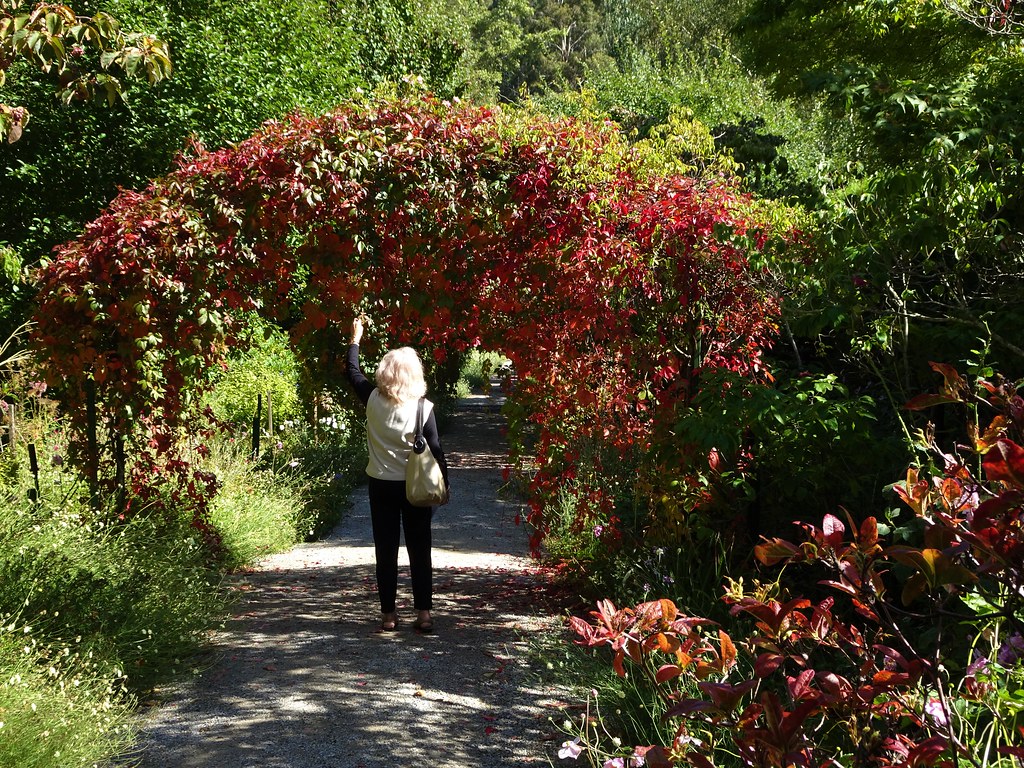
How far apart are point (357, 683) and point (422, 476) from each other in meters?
1.16

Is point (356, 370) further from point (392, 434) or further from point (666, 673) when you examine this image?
point (666, 673)

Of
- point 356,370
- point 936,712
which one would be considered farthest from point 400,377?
point 936,712

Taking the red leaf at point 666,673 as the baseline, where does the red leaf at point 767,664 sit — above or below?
above

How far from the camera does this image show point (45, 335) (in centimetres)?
557

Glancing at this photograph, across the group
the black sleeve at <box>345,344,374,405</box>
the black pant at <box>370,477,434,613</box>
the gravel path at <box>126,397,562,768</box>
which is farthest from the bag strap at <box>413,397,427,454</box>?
the gravel path at <box>126,397,562,768</box>

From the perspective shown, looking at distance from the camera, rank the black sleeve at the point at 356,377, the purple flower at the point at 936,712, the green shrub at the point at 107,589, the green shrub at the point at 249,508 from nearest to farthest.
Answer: the purple flower at the point at 936,712 < the green shrub at the point at 107,589 < the black sleeve at the point at 356,377 < the green shrub at the point at 249,508

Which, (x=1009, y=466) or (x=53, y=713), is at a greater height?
(x=1009, y=466)

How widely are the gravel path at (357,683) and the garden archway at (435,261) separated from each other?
1287 millimetres

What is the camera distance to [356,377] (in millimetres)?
5551

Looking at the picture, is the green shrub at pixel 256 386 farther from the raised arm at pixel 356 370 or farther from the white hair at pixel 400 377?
the white hair at pixel 400 377

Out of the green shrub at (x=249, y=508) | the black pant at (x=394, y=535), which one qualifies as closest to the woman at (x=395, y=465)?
the black pant at (x=394, y=535)

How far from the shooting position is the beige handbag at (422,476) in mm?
5215

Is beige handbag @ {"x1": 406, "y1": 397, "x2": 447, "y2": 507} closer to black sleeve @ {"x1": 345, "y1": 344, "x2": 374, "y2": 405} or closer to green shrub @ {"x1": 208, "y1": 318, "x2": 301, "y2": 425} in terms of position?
black sleeve @ {"x1": 345, "y1": 344, "x2": 374, "y2": 405}

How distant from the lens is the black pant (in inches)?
212
